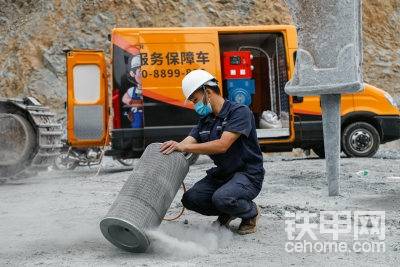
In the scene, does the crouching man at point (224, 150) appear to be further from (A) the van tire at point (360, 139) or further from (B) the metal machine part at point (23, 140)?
(A) the van tire at point (360, 139)

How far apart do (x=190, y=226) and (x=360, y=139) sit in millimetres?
7278

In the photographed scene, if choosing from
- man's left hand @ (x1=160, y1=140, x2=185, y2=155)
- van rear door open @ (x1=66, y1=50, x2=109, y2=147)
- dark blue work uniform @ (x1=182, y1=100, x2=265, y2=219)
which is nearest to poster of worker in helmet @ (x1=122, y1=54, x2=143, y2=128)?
van rear door open @ (x1=66, y1=50, x2=109, y2=147)

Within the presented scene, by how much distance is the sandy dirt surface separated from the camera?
4562 mm

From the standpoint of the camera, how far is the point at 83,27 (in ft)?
71.3

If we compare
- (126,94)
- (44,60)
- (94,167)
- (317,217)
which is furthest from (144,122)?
(44,60)

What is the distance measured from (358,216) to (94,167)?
8.56m

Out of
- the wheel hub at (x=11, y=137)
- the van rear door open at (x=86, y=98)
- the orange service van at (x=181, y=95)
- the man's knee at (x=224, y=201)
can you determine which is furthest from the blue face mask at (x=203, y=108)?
the van rear door open at (x=86, y=98)

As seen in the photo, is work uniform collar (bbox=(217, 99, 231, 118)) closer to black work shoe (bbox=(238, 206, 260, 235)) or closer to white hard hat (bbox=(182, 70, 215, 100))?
white hard hat (bbox=(182, 70, 215, 100))

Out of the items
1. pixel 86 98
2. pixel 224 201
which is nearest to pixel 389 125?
pixel 86 98

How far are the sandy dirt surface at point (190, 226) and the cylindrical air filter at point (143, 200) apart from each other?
0.12 m

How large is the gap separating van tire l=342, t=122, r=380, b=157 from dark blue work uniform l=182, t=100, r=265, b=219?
711cm

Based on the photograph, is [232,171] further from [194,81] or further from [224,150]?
[194,81]

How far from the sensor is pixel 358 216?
601cm

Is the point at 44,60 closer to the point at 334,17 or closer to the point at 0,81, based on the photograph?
the point at 0,81
